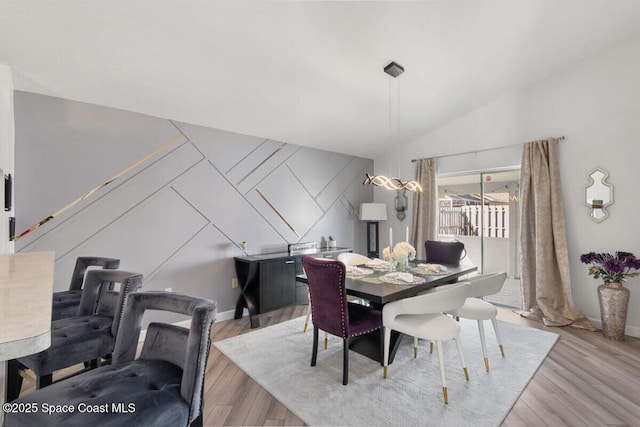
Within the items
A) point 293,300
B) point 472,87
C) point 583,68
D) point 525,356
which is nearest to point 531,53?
point 472,87

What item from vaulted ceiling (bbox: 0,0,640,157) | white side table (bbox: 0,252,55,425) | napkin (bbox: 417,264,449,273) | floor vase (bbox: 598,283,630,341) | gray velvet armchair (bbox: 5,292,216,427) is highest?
vaulted ceiling (bbox: 0,0,640,157)

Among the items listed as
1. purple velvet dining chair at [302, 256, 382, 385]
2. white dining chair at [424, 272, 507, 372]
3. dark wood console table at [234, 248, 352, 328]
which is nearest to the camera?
purple velvet dining chair at [302, 256, 382, 385]

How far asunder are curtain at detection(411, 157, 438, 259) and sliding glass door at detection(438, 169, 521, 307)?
24 centimetres

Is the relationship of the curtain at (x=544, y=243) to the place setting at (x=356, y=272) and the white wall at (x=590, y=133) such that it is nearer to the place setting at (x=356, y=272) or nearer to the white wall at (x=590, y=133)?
the white wall at (x=590, y=133)

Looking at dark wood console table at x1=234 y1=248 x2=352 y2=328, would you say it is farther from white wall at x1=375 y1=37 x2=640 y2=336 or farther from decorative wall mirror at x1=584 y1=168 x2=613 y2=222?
decorative wall mirror at x1=584 y1=168 x2=613 y2=222

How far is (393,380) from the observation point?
2328mm

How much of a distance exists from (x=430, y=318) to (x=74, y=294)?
2776 millimetres

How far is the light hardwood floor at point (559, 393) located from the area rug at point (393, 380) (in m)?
0.07

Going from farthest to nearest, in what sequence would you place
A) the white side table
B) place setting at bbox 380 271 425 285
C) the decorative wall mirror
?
the decorative wall mirror
place setting at bbox 380 271 425 285
the white side table

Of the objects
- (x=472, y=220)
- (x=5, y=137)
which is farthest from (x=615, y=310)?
(x=5, y=137)

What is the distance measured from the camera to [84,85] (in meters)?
2.60

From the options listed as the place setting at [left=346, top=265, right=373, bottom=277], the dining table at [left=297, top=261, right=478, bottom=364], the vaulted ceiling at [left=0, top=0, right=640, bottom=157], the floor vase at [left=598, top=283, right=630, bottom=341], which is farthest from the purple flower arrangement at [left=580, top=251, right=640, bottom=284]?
the place setting at [left=346, top=265, right=373, bottom=277]

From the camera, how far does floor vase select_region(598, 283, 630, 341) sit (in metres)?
3.11

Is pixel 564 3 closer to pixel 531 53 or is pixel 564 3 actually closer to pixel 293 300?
Result: pixel 531 53
